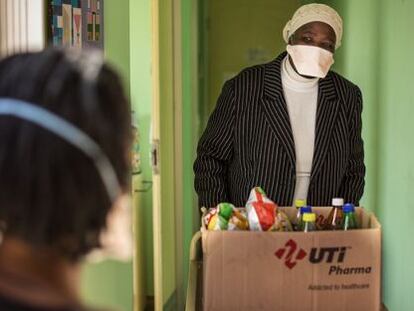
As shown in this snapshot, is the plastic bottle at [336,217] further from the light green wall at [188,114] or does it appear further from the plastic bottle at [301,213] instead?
the light green wall at [188,114]

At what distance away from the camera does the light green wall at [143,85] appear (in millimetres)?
3473

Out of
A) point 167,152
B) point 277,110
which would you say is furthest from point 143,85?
point 277,110

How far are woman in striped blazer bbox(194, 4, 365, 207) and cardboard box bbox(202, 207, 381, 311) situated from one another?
28.0 inches

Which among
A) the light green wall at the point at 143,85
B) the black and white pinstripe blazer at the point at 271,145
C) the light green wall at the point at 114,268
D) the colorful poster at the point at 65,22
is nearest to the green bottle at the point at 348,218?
the black and white pinstripe blazer at the point at 271,145

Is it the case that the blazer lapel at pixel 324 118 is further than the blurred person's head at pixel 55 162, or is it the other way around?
the blazer lapel at pixel 324 118

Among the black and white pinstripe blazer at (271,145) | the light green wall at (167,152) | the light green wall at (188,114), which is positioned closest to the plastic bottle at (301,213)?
the black and white pinstripe blazer at (271,145)

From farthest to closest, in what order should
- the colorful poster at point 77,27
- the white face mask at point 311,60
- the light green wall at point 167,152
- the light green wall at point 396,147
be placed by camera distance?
the light green wall at point 167,152 → the light green wall at point 396,147 → the white face mask at point 311,60 → the colorful poster at point 77,27

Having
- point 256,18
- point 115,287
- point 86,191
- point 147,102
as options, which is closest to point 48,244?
point 86,191

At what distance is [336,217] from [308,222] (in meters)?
0.14

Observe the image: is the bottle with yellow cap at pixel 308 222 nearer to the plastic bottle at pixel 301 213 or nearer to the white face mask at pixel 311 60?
the plastic bottle at pixel 301 213

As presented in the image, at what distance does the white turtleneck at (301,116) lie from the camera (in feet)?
6.67

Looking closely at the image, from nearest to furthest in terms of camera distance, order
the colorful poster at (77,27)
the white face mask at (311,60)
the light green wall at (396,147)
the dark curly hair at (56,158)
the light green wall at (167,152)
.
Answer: the dark curly hair at (56,158) < the colorful poster at (77,27) < the white face mask at (311,60) < the light green wall at (396,147) < the light green wall at (167,152)

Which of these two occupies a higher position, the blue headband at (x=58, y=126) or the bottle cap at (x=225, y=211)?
the blue headband at (x=58, y=126)

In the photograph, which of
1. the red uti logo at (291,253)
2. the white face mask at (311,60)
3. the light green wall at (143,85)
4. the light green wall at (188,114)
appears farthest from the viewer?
the light green wall at (188,114)
